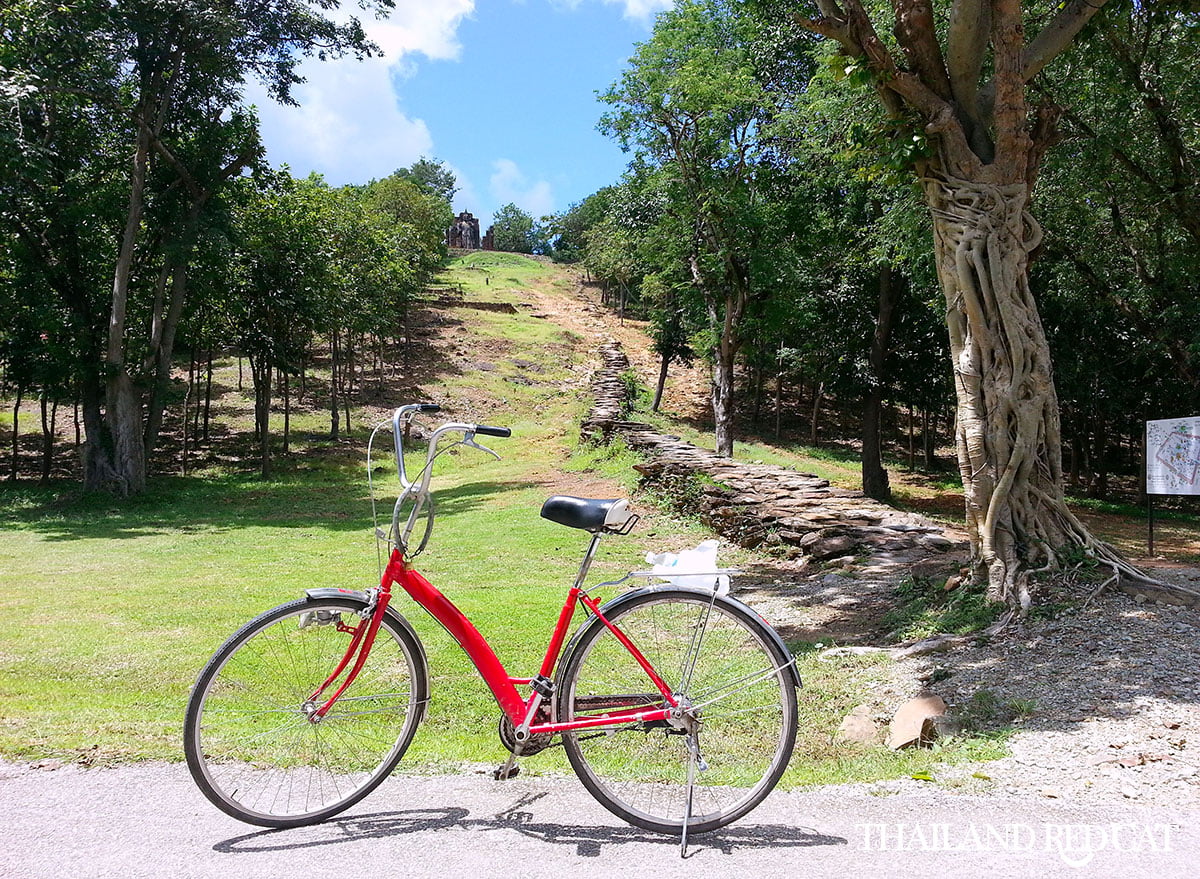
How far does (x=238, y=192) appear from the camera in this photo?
2058 cm

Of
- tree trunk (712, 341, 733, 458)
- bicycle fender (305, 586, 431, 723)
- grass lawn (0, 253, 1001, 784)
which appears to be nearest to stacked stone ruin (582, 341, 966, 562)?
grass lawn (0, 253, 1001, 784)

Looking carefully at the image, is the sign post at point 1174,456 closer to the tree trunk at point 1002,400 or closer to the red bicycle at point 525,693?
the tree trunk at point 1002,400

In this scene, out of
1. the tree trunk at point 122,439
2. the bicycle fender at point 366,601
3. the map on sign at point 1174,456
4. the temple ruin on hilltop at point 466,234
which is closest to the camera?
the bicycle fender at point 366,601

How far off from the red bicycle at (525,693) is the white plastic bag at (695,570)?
0.04 m

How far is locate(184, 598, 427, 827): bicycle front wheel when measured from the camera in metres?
2.82

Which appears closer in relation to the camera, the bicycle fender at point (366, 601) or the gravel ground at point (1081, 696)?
the bicycle fender at point (366, 601)

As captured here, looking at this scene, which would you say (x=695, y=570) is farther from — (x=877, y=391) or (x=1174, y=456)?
(x=877, y=391)

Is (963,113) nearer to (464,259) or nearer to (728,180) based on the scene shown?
(728,180)

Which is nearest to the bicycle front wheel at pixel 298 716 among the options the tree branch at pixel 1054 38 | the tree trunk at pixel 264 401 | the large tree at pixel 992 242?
the large tree at pixel 992 242

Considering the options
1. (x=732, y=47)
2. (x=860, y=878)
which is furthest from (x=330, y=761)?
(x=732, y=47)

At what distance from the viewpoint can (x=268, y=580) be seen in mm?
9336

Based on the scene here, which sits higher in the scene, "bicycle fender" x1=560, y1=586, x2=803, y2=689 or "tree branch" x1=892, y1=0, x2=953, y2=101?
"tree branch" x1=892, y1=0, x2=953, y2=101

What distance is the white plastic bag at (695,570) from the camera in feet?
9.58

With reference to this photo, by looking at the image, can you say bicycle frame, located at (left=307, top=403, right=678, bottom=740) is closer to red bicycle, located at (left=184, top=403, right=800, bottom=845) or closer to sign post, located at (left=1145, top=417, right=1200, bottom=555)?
red bicycle, located at (left=184, top=403, right=800, bottom=845)
